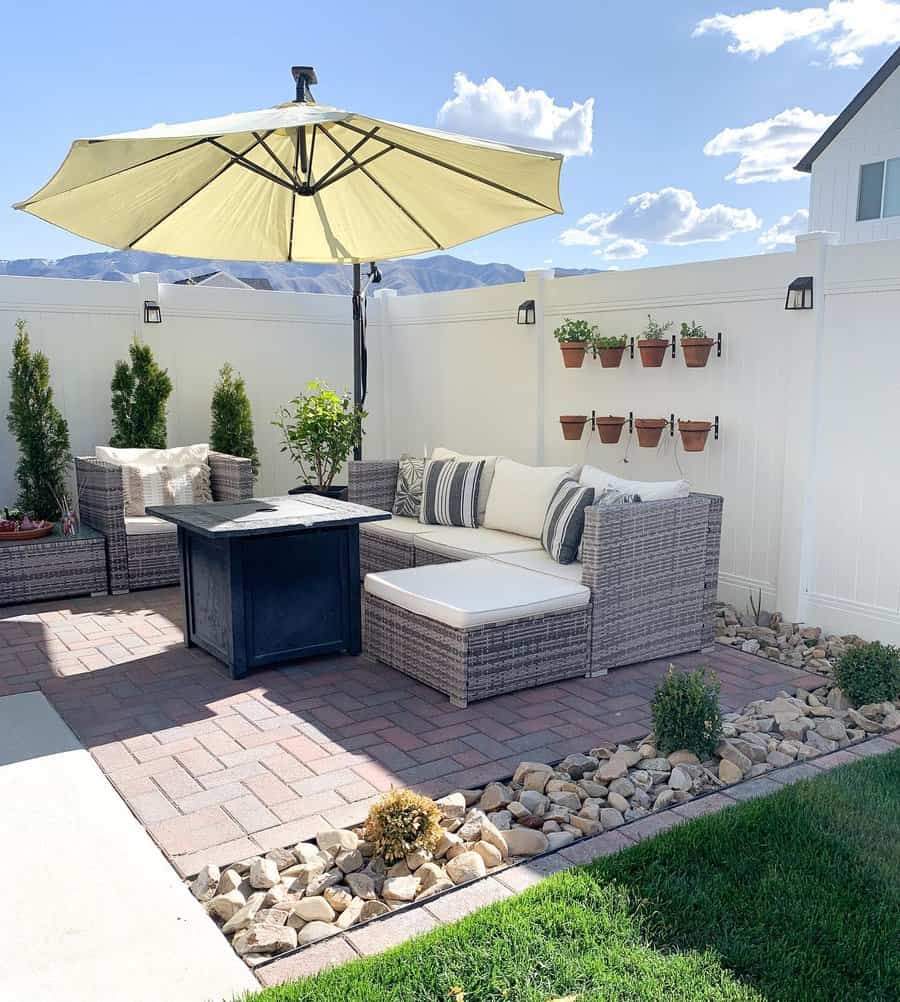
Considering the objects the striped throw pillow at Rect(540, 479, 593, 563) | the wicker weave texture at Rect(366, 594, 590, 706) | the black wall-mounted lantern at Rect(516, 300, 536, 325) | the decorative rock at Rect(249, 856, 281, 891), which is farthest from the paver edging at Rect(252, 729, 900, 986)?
the black wall-mounted lantern at Rect(516, 300, 536, 325)

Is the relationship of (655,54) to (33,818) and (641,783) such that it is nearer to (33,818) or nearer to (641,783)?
(641,783)

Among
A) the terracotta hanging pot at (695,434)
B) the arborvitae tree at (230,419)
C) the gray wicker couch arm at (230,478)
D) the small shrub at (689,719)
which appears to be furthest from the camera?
the arborvitae tree at (230,419)

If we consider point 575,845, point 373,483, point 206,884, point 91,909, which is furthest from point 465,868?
point 373,483

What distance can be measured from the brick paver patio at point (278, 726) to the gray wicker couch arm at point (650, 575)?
0.14 meters

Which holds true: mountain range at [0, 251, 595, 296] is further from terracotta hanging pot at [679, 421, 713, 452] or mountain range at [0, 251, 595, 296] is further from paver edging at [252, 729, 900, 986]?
paver edging at [252, 729, 900, 986]

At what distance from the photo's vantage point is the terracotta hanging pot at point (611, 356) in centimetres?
602

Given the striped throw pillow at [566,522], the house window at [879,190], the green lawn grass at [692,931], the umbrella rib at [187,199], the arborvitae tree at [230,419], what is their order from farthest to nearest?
the house window at [879,190] → the arborvitae tree at [230,419] → the striped throw pillow at [566,522] → the umbrella rib at [187,199] → the green lawn grass at [692,931]

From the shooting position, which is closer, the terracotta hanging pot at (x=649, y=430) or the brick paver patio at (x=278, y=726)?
the brick paver patio at (x=278, y=726)

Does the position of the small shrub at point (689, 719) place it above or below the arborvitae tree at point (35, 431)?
below

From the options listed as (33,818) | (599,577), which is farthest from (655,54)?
(33,818)

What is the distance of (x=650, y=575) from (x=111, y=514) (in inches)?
142

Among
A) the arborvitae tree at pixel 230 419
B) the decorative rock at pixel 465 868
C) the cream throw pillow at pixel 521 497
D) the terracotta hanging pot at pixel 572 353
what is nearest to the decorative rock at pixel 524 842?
the decorative rock at pixel 465 868

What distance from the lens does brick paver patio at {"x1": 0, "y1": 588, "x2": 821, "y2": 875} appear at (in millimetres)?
3131

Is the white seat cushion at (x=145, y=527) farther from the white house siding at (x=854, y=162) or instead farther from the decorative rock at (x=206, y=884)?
the white house siding at (x=854, y=162)
